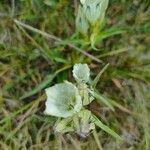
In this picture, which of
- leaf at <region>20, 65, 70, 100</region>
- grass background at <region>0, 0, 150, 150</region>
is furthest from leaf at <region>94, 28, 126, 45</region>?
leaf at <region>20, 65, 70, 100</region>

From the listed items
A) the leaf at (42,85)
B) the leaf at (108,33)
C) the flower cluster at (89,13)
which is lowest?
the leaf at (42,85)

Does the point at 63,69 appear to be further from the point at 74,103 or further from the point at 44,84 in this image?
the point at 74,103

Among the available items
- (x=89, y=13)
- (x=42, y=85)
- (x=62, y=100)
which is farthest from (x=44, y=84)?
(x=89, y=13)

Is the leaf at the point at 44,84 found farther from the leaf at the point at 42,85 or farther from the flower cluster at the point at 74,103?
the flower cluster at the point at 74,103

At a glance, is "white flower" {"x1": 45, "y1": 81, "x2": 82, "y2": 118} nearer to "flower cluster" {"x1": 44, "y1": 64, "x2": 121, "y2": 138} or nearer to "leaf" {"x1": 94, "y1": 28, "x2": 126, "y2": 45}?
"flower cluster" {"x1": 44, "y1": 64, "x2": 121, "y2": 138}

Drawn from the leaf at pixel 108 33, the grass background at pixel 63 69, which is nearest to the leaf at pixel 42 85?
the grass background at pixel 63 69

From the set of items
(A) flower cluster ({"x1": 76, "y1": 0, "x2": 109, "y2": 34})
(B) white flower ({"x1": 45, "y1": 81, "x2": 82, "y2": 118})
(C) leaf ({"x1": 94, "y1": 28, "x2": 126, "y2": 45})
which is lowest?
(B) white flower ({"x1": 45, "y1": 81, "x2": 82, "y2": 118})
